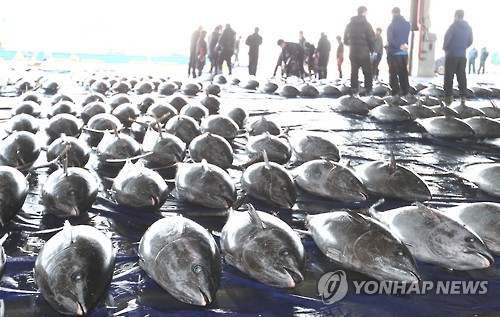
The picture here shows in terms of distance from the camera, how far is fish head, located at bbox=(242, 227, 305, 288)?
224 cm

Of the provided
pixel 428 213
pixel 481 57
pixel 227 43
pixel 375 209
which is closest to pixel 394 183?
pixel 375 209

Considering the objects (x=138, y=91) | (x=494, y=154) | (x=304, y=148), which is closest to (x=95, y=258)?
(x=304, y=148)

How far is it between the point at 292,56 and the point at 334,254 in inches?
602

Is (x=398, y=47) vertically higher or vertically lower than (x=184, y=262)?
higher

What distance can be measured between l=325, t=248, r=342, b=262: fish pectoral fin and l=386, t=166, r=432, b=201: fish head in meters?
1.13

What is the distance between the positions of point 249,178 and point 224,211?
13.3 inches

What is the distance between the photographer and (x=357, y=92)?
1026cm

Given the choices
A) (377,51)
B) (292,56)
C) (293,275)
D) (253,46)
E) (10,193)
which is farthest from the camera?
(292,56)

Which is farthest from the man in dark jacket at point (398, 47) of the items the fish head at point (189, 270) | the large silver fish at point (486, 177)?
the fish head at point (189, 270)

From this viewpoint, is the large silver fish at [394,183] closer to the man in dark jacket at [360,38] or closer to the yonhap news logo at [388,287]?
the yonhap news logo at [388,287]

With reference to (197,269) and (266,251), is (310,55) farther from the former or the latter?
(197,269)

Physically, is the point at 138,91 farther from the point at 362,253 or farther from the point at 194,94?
the point at 362,253

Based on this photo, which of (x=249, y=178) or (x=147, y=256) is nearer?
(x=147, y=256)

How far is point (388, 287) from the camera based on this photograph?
2.38 metres
